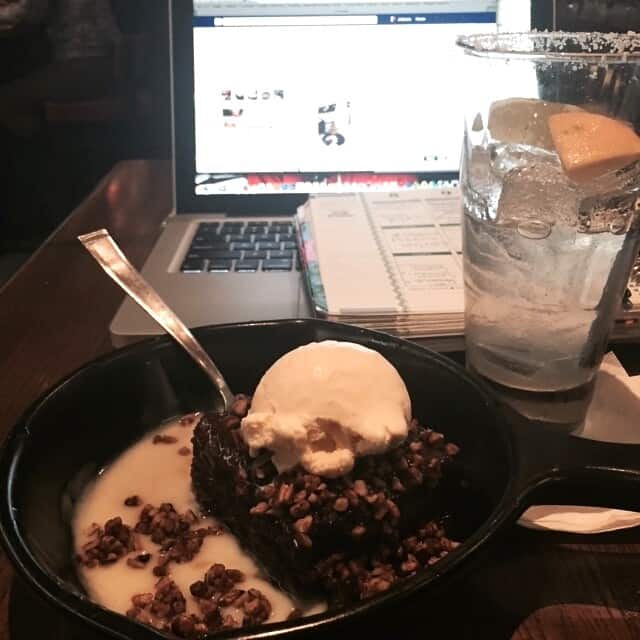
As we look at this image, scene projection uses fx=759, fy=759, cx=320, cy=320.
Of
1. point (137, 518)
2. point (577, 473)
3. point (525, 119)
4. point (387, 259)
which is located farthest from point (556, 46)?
point (137, 518)

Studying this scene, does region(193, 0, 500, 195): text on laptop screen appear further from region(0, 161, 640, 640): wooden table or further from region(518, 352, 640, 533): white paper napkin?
region(518, 352, 640, 533): white paper napkin

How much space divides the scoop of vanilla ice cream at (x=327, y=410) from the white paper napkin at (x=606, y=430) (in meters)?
0.11

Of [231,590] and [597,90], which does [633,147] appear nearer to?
[597,90]

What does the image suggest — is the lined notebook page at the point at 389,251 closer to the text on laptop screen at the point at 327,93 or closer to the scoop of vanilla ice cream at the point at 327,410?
the text on laptop screen at the point at 327,93

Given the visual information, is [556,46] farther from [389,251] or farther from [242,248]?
[242,248]

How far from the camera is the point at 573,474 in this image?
40cm

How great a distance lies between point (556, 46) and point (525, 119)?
0.41 feet

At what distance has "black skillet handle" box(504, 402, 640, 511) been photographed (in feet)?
1.32

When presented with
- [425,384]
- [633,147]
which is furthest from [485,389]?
[633,147]

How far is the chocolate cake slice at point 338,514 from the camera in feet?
1.30

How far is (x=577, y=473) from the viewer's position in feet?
1.33

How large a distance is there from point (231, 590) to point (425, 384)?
194mm

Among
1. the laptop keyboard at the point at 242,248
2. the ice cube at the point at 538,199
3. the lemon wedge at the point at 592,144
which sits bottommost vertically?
the laptop keyboard at the point at 242,248

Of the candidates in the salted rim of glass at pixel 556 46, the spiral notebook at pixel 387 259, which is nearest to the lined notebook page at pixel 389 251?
the spiral notebook at pixel 387 259
